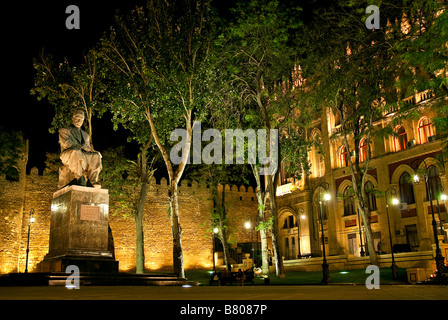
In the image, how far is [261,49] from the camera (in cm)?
2062

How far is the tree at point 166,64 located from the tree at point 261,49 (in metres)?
1.54

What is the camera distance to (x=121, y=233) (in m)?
34.0

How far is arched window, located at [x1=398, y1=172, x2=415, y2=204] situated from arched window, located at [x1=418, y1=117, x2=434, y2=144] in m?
2.46

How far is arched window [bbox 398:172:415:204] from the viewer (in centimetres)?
2952

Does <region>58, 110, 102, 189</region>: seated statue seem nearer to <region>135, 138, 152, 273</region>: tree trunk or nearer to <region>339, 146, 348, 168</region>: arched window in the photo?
<region>135, 138, 152, 273</region>: tree trunk

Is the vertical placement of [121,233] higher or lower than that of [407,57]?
Answer: lower

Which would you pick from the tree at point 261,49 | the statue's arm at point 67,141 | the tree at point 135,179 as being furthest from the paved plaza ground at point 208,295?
the tree at point 135,179

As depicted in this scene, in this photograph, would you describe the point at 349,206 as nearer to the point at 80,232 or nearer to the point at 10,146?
the point at 10,146

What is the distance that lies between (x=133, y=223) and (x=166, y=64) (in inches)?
770

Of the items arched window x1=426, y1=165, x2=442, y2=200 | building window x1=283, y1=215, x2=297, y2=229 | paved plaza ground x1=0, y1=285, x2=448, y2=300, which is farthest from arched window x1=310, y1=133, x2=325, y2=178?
paved plaza ground x1=0, y1=285, x2=448, y2=300

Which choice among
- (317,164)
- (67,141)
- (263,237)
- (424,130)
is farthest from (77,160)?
(317,164)
